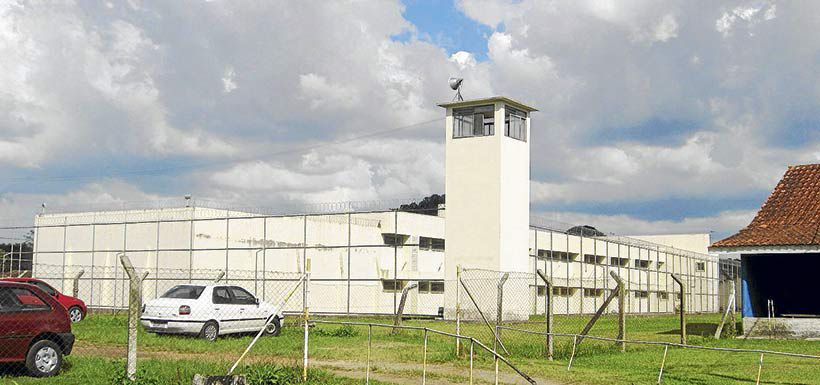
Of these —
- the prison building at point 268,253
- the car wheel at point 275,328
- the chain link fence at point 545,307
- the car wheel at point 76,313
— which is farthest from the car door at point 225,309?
the prison building at point 268,253

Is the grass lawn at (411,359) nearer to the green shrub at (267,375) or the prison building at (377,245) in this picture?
the green shrub at (267,375)

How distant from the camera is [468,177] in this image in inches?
1446

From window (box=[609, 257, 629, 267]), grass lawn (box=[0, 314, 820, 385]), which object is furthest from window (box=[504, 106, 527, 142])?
window (box=[609, 257, 629, 267])

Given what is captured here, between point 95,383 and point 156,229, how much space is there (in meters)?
33.0

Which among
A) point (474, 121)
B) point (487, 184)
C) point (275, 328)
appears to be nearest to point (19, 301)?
point (275, 328)

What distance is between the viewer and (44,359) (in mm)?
13828

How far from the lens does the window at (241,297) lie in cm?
2330

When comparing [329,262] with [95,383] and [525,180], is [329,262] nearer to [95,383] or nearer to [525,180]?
[525,180]

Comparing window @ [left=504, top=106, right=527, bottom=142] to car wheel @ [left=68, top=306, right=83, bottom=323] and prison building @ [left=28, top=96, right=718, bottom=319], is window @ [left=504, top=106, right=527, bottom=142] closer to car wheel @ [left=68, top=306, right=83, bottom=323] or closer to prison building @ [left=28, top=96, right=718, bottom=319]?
prison building @ [left=28, top=96, right=718, bottom=319]

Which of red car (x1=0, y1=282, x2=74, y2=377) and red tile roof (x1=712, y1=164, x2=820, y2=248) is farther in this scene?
red tile roof (x1=712, y1=164, x2=820, y2=248)

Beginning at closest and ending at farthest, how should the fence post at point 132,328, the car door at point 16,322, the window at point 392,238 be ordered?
the fence post at point 132,328 → the car door at point 16,322 → the window at point 392,238

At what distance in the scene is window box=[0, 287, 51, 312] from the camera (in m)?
13.6

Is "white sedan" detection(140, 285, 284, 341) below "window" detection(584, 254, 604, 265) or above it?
below

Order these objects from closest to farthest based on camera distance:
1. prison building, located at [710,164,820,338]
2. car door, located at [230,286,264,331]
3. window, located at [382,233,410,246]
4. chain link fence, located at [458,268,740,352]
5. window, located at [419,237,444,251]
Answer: car door, located at [230,286,264,331]
chain link fence, located at [458,268,740,352]
prison building, located at [710,164,820,338]
window, located at [382,233,410,246]
window, located at [419,237,444,251]
